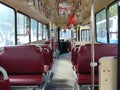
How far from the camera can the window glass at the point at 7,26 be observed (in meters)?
5.70

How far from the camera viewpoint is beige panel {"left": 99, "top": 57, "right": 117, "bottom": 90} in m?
1.46

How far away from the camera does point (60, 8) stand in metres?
13.4

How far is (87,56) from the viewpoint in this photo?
14.0 ft

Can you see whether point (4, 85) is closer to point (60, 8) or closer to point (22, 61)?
point (22, 61)

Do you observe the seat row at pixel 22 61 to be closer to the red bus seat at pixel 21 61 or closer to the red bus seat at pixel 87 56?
the red bus seat at pixel 21 61

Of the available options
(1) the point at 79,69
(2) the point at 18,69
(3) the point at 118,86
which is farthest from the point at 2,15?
(3) the point at 118,86

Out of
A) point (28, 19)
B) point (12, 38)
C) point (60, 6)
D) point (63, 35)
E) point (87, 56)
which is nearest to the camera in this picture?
point (87, 56)

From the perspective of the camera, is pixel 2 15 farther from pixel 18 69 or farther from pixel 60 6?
pixel 60 6

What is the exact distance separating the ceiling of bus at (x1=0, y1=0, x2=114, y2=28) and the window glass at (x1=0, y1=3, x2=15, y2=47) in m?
0.19

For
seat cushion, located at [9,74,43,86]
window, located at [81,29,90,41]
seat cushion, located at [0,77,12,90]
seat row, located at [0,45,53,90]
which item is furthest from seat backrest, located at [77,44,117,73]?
window, located at [81,29,90,41]

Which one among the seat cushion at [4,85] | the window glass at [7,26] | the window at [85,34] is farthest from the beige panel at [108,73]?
the window at [85,34]

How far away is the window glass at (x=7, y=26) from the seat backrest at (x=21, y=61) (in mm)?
1162

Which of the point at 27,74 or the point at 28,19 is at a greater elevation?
the point at 28,19

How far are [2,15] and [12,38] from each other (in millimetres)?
1026
